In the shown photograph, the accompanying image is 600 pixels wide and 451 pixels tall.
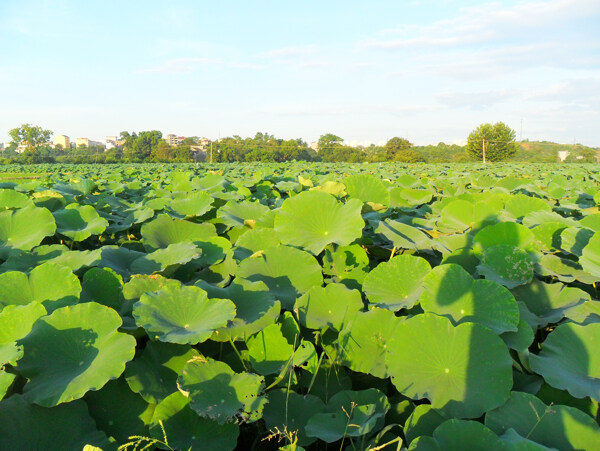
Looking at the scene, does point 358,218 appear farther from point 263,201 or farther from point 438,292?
point 263,201

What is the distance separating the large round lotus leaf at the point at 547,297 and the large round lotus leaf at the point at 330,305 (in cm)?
48

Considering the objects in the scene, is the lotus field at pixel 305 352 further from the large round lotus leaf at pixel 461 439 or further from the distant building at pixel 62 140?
the distant building at pixel 62 140

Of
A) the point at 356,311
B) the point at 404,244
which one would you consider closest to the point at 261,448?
the point at 356,311

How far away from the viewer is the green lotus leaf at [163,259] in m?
1.28

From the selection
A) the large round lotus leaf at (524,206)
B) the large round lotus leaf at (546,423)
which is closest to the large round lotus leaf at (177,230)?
the large round lotus leaf at (546,423)

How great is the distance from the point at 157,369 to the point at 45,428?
0.22 meters

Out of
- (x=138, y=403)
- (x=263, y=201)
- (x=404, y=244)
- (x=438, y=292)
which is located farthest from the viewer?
(x=263, y=201)

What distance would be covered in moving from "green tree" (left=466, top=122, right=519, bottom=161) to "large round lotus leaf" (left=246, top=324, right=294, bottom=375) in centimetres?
4519

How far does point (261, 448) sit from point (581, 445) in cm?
60

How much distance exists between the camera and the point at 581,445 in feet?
2.29

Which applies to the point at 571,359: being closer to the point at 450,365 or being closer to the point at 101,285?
the point at 450,365

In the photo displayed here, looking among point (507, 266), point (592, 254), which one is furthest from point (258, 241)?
point (592, 254)

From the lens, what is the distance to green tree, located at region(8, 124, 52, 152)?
61.0 m

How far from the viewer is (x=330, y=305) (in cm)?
110
